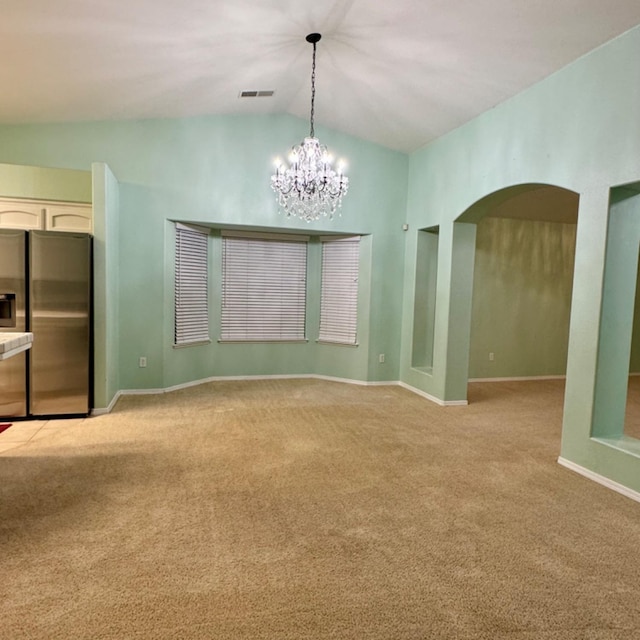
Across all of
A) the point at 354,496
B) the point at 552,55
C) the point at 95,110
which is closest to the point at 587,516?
the point at 354,496

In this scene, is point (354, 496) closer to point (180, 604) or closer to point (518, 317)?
point (180, 604)

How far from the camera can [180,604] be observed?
185 centimetres

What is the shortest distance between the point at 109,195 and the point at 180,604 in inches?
160

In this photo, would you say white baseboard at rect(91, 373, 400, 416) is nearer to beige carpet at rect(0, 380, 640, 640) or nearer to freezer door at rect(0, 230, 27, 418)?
freezer door at rect(0, 230, 27, 418)

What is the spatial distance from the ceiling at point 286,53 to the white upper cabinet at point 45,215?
0.92m

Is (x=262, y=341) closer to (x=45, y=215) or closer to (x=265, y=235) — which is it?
(x=265, y=235)

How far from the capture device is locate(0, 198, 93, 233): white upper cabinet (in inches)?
186

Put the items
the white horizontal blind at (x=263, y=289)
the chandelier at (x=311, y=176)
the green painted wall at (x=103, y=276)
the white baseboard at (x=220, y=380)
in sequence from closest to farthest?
the chandelier at (x=311, y=176) → the green painted wall at (x=103, y=276) → the white baseboard at (x=220, y=380) → the white horizontal blind at (x=263, y=289)

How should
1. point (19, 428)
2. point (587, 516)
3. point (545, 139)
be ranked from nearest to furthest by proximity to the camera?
point (587, 516), point (545, 139), point (19, 428)

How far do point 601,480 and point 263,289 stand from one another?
465cm

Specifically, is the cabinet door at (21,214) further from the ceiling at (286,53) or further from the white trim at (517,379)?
the white trim at (517,379)

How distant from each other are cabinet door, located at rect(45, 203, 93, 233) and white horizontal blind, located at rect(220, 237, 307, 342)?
1.79 metres

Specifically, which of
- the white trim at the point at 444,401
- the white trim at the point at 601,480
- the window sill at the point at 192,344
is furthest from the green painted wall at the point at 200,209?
the white trim at the point at 601,480

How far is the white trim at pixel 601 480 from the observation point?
296 cm
